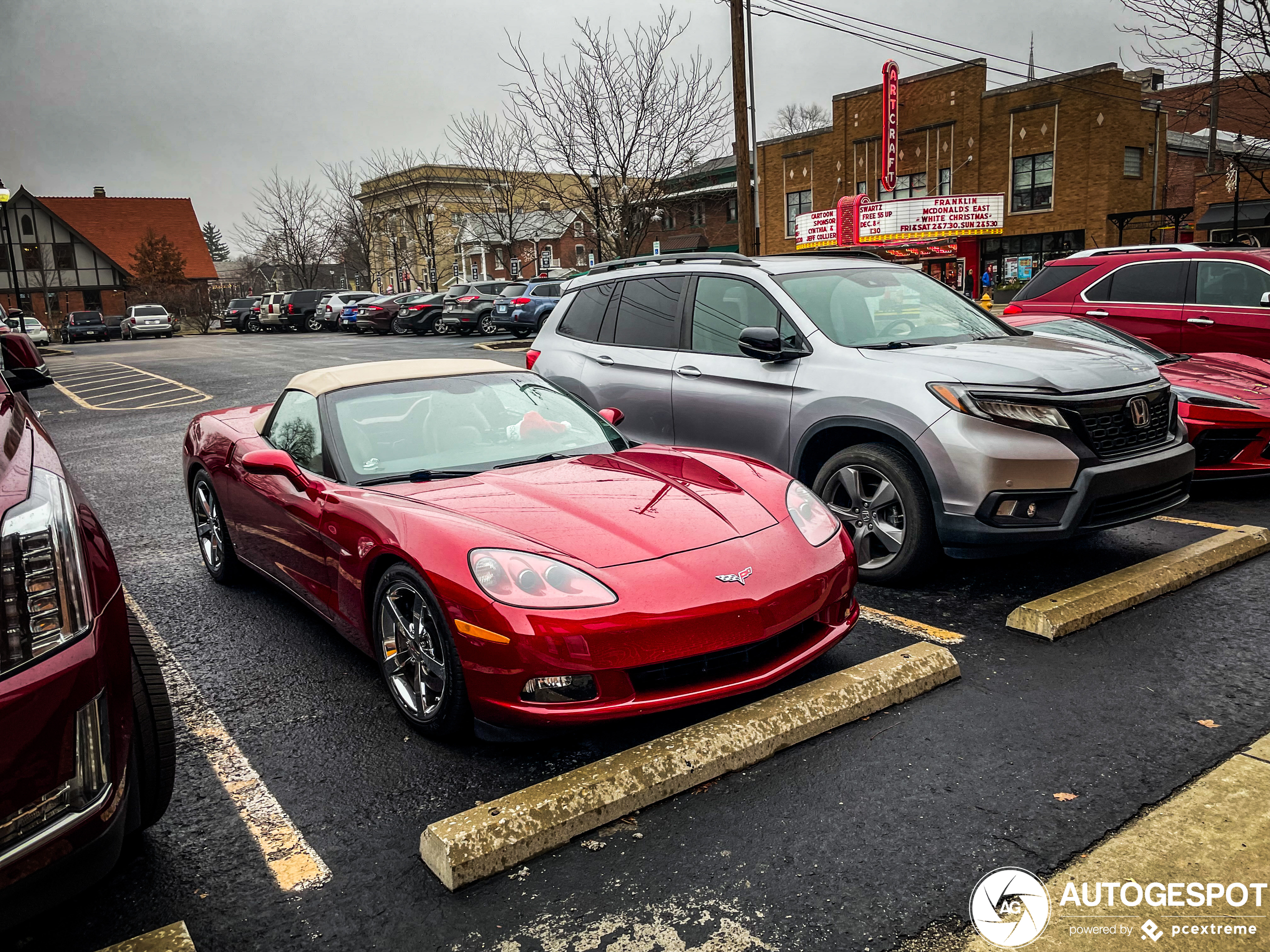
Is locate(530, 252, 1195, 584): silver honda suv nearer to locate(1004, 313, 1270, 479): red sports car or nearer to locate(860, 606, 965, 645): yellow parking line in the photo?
locate(860, 606, 965, 645): yellow parking line

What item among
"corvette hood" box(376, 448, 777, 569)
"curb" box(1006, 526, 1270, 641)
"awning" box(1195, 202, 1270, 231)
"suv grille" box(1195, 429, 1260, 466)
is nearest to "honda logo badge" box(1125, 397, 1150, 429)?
"curb" box(1006, 526, 1270, 641)

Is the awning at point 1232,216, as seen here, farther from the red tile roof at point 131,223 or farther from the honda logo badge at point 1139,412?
the red tile roof at point 131,223

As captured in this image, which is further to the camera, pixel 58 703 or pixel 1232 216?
pixel 1232 216

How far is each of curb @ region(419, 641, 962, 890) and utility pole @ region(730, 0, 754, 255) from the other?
43.8 ft

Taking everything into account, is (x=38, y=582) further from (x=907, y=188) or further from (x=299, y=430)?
(x=907, y=188)

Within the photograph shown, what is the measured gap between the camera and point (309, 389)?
4703 mm

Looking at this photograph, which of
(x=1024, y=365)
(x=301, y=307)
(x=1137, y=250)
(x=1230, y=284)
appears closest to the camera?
(x=1024, y=365)

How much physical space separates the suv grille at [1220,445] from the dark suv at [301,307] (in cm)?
4044

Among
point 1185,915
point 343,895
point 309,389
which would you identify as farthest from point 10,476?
point 1185,915

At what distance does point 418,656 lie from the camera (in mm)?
3479

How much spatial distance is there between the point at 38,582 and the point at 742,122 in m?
16.2

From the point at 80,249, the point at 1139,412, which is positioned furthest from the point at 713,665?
the point at 80,249

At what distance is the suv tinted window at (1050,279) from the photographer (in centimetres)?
969

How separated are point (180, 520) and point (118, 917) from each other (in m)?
5.34
